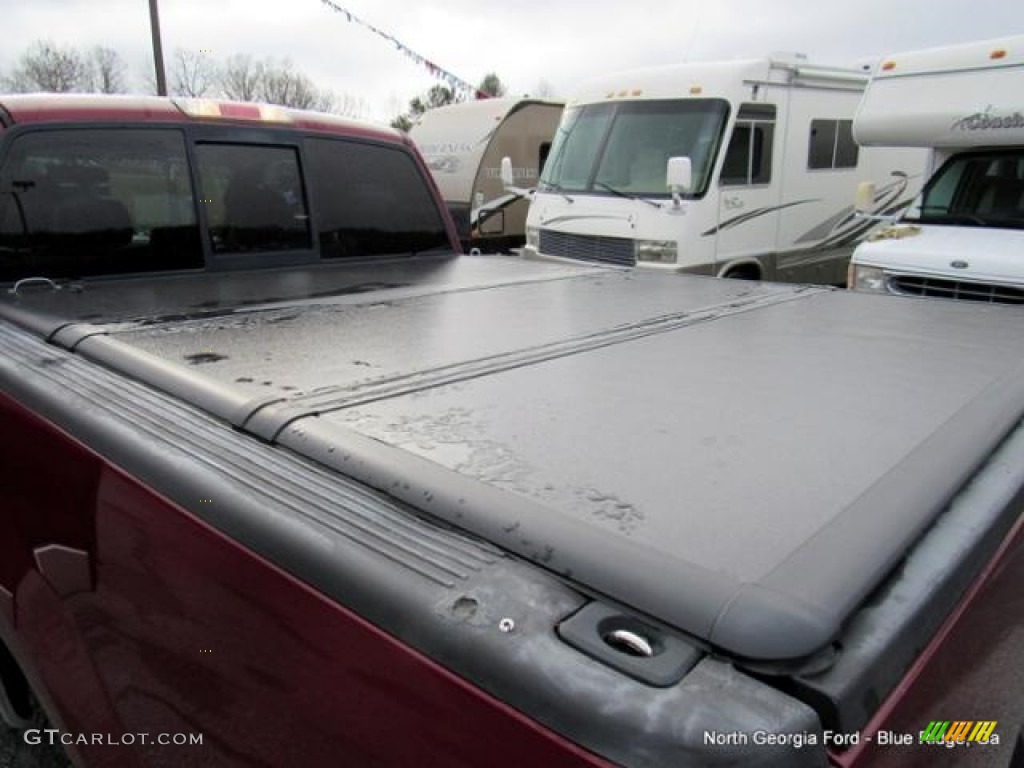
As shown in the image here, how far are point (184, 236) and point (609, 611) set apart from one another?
108 inches

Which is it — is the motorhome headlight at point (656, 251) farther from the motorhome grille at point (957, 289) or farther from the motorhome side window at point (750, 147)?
the motorhome grille at point (957, 289)

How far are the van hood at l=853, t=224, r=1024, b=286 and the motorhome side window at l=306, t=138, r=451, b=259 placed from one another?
13.2 feet

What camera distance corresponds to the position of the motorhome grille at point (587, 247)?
27.9 ft

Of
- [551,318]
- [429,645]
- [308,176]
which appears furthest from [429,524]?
[308,176]

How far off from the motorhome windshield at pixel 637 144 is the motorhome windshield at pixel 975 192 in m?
2.16

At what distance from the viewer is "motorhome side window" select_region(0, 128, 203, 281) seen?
2811 mm

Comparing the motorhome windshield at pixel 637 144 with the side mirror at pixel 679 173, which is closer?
the side mirror at pixel 679 173

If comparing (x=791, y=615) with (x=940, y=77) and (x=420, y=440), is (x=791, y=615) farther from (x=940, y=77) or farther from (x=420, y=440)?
(x=940, y=77)

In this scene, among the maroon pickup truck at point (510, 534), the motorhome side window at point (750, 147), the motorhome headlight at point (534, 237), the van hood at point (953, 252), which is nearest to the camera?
the maroon pickup truck at point (510, 534)

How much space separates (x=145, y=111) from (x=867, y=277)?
18.1ft

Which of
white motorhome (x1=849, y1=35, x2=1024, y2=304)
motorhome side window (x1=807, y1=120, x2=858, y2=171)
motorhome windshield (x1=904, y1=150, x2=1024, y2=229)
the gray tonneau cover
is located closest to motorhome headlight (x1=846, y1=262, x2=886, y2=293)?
white motorhome (x1=849, y1=35, x2=1024, y2=304)

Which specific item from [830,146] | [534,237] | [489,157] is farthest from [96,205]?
[489,157]

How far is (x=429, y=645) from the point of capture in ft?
3.11

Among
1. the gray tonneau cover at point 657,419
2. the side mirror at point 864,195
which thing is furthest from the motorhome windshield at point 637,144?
the gray tonneau cover at point 657,419
